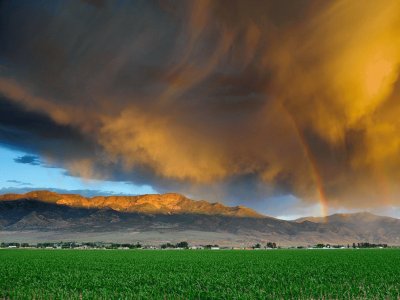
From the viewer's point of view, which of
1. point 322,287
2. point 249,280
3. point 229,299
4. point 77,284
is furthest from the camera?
point 249,280

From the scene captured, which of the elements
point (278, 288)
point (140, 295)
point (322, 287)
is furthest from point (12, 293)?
point (322, 287)

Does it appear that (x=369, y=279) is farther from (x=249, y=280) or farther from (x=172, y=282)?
(x=172, y=282)

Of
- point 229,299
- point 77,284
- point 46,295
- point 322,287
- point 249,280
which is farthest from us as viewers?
point 249,280

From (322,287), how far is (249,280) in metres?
8.99

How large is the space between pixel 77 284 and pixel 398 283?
30.5 m

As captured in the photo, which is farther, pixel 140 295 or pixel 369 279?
pixel 369 279

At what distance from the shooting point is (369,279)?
142ft

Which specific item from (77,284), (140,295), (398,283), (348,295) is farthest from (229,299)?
(398,283)

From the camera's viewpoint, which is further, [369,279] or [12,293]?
[369,279]

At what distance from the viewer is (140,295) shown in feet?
101

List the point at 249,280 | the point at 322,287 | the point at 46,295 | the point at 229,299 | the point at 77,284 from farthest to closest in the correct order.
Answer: the point at 249,280
the point at 77,284
the point at 322,287
the point at 46,295
the point at 229,299

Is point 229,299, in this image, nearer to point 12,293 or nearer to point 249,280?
point 249,280

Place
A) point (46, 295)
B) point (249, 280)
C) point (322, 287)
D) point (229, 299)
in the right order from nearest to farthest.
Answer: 1. point (229, 299)
2. point (46, 295)
3. point (322, 287)
4. point (249, 280)

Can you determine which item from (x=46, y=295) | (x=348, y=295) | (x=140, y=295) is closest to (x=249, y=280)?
(x=348, y=295)
